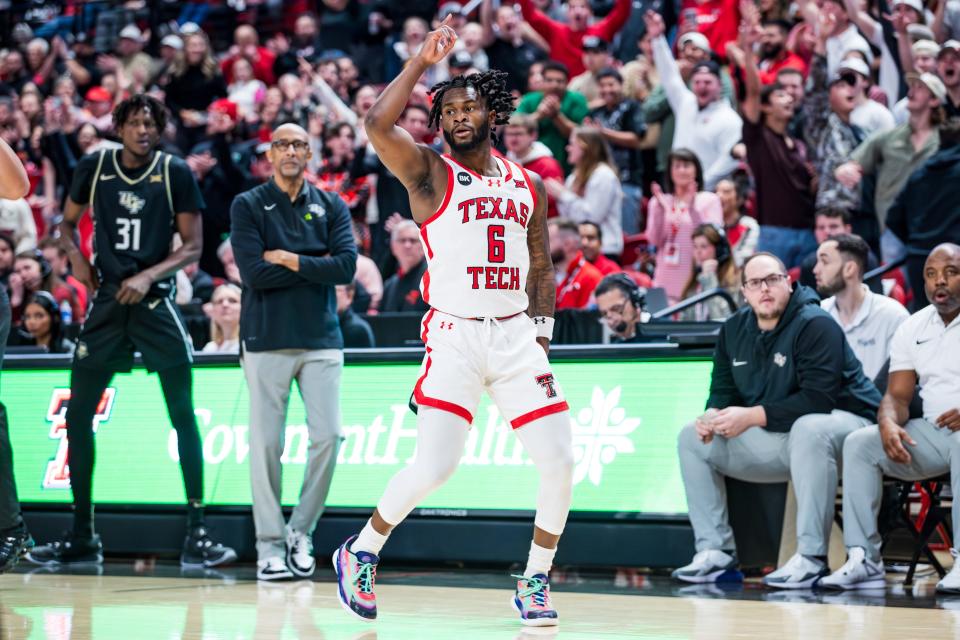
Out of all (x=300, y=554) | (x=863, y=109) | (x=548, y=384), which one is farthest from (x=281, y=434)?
(x=863, y=109)

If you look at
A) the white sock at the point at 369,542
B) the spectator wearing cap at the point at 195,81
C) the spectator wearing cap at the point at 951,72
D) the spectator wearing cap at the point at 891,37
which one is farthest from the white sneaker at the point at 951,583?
the spectator wearing cap at the point at 195,81

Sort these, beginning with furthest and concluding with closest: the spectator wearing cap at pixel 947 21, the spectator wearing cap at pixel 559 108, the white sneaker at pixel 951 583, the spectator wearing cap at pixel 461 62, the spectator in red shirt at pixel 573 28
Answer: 1. the spectator in red shirt at pixel 573 28
2. the spectator wearing cap at pixel 461 62
3. the spectator wearing cap at pixel 559 108
4. the spectator wearing cap at pixel 947 21
5. the white sneaker at pixel 951 583

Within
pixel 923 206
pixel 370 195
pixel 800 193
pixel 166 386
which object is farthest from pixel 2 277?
pixel 923 206

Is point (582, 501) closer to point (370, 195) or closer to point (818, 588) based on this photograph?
point (818, 588)

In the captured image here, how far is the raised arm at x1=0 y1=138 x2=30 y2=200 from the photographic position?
527 centimetres

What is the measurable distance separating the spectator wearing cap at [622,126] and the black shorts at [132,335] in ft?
20.5

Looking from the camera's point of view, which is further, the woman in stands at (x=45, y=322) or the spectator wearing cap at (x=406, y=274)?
the spectator wearing cap at (x=406, y=274)

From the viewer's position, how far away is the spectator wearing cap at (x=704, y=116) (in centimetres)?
1253

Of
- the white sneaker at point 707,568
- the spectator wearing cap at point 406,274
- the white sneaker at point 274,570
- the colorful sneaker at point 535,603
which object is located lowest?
the white sneaker at point 274,570

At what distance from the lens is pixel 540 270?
615 cm

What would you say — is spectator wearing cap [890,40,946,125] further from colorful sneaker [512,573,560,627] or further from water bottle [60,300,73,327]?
water bottle [60,300,73,327]

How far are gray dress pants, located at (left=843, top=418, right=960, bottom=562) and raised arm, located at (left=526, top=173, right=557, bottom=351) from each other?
7.32 ft

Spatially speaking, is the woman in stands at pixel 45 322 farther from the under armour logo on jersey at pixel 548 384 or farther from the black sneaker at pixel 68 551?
the under armour logo on jersey at pixel 548 384

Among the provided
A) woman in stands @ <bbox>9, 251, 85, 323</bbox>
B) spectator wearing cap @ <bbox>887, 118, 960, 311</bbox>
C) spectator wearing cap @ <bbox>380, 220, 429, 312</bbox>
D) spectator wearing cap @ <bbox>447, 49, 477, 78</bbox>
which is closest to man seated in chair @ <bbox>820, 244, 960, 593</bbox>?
spectator wearing cap @ <bbox>887, 118, 960, 311</bbox>
